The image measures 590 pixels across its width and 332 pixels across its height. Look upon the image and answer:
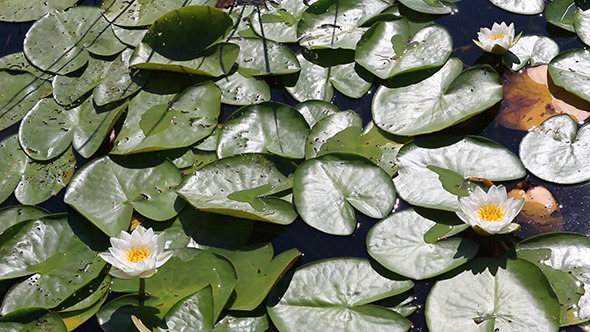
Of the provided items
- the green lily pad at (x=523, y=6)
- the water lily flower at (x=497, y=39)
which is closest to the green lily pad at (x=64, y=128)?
the water lily flower at (x=497, y=39)

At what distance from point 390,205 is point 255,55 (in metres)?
1.24

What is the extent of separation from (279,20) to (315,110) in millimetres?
761

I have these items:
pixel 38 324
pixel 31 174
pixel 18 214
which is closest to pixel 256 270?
pixel 38 324

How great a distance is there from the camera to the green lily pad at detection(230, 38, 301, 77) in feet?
10.2

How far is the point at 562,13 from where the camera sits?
10.6ft

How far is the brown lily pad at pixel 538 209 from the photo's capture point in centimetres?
247

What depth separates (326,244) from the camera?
2.54 m

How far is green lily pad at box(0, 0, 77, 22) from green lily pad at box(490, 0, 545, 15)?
2.71 meters

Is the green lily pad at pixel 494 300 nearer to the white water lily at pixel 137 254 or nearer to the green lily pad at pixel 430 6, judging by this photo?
the white water lily at pixel 137 254

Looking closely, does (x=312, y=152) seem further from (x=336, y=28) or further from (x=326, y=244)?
(x=336, y=28)

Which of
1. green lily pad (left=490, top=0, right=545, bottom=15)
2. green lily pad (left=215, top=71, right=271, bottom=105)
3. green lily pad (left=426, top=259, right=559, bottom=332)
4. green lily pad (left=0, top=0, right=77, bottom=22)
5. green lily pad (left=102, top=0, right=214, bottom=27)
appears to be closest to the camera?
green lily pad (left=426, top=259, right=559, bottom=332)

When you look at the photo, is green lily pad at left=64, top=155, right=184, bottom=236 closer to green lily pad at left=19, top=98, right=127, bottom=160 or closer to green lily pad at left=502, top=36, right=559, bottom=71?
green lily pad at left=19, top=98, right=127, bottom=160

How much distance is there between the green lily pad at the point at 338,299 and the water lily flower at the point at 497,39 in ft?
4.71

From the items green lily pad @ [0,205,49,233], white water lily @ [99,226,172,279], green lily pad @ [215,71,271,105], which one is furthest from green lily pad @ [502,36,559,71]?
green lily pad @ [0,205,49,233]
